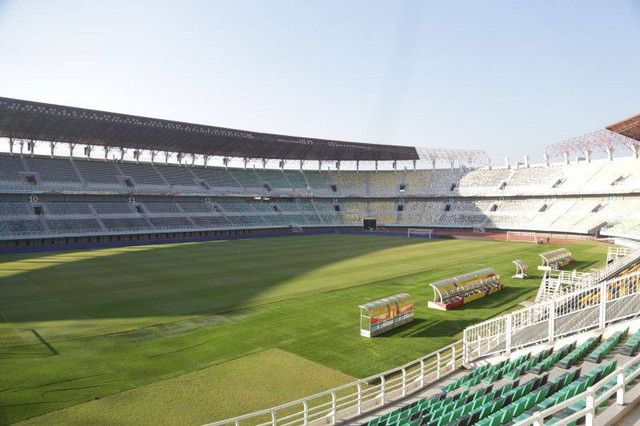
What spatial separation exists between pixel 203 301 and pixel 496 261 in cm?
2811

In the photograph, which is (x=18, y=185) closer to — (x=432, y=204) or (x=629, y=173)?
(x=432, y=204)

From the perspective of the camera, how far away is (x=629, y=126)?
4616cm

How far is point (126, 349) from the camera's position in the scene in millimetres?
16641

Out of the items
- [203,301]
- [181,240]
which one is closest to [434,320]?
[203,301]

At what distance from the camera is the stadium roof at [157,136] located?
4897cm

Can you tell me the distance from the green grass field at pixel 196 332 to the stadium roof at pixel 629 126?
16.6 m

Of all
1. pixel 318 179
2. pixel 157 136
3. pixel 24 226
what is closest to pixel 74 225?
pixel 24 226

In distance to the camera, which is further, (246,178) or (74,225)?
(246,178)

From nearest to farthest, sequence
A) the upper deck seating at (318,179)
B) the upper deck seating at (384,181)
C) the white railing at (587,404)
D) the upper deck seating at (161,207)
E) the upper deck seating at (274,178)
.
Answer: the white railing at (587,404) < the upper deck seating at (161,207) < the upper deck seating at (274,178) < the upper deck seating at (384,181) < the upper deck seating at (318,179)

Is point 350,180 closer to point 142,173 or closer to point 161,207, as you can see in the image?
point 161,207

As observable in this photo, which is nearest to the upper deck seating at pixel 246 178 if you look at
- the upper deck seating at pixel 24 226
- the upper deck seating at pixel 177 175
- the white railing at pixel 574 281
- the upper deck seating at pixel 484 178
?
the upper deck seating at pixel 177 175

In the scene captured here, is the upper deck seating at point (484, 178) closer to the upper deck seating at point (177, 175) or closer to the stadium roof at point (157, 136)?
the stadium roof at point (157, 136)

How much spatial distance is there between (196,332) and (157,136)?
48.9 metres

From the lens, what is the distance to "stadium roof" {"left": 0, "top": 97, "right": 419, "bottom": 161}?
4897 cm
